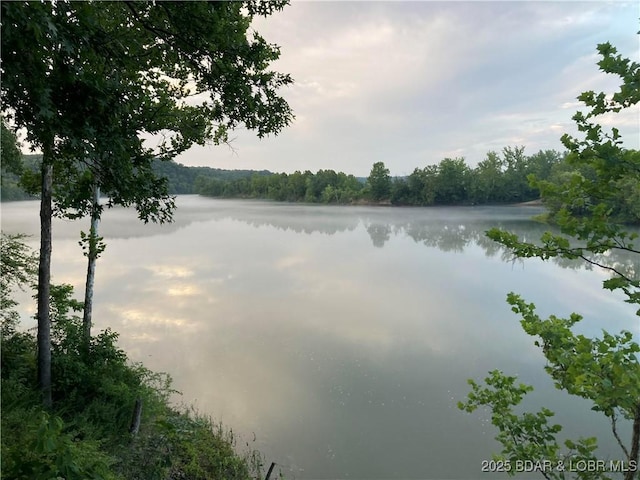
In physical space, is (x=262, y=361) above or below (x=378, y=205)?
below

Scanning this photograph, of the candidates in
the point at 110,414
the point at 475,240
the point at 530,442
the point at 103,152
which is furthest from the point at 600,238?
the point at 475,240

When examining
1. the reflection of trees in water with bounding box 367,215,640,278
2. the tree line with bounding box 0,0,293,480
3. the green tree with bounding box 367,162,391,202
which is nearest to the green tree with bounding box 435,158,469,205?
the green tree with bounding box 367,162,391,202

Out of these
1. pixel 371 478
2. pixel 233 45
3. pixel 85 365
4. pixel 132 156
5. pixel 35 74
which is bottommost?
pixel 371 478

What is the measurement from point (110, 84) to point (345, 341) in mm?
7301

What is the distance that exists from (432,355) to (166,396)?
16.8 feet

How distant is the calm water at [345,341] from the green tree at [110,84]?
3.24 m

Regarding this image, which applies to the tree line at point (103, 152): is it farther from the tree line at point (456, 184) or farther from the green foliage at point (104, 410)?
the tree line at point (456, 184)

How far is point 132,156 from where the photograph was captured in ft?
9.34

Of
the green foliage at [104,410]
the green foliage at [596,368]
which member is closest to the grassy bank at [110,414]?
the green foliage at [104,410]

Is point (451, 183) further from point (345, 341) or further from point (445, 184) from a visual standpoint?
point (345, 341)

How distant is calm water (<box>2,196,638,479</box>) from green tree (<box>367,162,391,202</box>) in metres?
47.6

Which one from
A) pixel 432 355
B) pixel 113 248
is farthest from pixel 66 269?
pixel 432 355

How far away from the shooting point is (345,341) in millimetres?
8680

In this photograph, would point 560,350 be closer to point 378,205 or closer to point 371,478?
point 371,478
